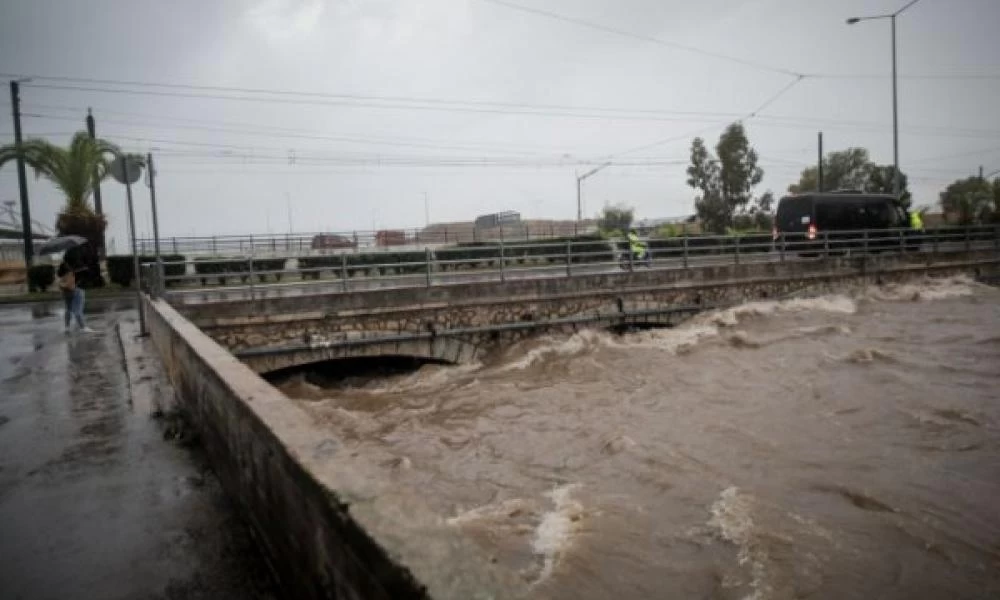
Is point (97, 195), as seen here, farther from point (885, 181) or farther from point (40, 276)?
point (885, 181)

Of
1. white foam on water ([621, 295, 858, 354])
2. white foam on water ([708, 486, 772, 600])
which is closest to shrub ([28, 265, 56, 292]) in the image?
white foam on water ([621, 295, 858, 354])

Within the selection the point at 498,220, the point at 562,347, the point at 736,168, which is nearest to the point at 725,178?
the point at 736,168

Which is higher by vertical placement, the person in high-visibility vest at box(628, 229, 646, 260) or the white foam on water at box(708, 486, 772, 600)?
the person in high-visibility vest at box(628, 229, 646, 260)

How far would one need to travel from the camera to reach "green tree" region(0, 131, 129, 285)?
20.8 metres

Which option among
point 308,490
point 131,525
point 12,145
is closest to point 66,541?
point 131,525

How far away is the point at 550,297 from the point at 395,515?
37.7ft

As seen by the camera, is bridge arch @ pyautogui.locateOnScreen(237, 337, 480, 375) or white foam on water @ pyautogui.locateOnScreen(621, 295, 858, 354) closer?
bridge arch @ pyautogui.locateOnScreen(237, 337, 480, 375)

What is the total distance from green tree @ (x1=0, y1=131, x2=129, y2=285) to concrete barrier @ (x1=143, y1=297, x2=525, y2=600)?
21.4 meters

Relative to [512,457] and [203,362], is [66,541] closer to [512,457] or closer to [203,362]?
[203,362]

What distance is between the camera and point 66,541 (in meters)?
3.35

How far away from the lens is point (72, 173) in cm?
2131

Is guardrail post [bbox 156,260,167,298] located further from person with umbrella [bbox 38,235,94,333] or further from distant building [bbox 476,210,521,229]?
distant building [bbox 476,210,521,229]

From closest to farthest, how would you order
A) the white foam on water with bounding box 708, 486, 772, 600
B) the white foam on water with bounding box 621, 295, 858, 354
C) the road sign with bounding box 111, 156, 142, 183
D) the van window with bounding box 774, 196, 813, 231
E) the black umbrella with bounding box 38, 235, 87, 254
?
the white foam on water with bounding box 708, 486, 772, 600, the road sign with bounding box 111, 156, 142, 183, the white foam on water with bounding box 621, 295, 858, 354, the black umbrella with bounding box 38, 235, 87, 254, the van window with bounding box 774, 196, 813, 231

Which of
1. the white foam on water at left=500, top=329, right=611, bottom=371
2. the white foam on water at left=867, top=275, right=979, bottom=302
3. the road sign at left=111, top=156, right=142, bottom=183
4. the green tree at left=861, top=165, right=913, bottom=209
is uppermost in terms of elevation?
the green tree at left=861, top=165, right=913, bottom=209
